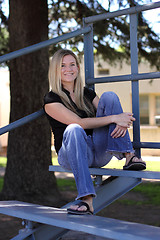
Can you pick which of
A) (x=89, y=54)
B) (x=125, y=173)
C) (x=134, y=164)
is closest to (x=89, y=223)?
(x=125, y=173)

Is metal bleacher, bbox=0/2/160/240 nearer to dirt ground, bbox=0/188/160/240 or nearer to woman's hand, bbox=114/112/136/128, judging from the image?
woman's hand, bbox=114/112/136/128

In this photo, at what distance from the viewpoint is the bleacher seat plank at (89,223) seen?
69.9 inches

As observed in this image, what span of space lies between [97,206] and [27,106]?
3.97m

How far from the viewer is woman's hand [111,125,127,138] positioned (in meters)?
2.41

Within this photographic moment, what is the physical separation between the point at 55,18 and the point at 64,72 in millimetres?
5107

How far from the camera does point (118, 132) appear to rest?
2.42m

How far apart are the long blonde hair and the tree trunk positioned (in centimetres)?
357

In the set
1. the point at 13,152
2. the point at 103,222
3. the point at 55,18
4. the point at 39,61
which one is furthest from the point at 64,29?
the point at 103,222

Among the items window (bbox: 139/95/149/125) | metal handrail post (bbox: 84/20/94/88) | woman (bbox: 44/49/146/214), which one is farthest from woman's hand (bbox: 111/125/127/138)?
window (bbox: 139/95/149/125)

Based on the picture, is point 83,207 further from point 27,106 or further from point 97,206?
point 27,106

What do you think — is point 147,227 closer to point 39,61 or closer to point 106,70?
→ point 39,61

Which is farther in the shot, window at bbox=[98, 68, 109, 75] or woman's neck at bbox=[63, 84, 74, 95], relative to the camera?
window at bbox=[98, 68, 109, 75]

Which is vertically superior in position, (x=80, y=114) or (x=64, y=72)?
(x=64, y=72)

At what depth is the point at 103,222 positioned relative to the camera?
199cm
